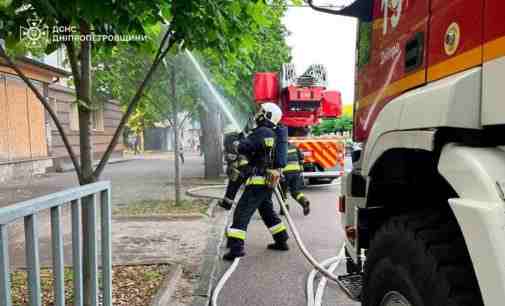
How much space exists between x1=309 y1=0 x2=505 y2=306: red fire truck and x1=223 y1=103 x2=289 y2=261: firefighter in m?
2.24

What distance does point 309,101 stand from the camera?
969cm

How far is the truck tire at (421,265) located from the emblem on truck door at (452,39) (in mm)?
614

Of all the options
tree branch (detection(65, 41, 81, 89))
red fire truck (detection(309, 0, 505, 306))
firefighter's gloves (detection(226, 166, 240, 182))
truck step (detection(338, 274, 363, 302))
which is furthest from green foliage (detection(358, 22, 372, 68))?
firefighter's gloves (detection(226, 166, 240, 182))

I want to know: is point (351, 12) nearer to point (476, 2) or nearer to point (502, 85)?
point (476, 2)

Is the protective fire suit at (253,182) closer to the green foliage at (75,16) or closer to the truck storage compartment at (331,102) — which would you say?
the green foliage at (75,16)

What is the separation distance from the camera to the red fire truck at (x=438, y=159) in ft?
3.91

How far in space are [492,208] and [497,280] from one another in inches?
7.2

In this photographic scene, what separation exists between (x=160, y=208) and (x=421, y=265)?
6222 mm

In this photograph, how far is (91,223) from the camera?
2.34m

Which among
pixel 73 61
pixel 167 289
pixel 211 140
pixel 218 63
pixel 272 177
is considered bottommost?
pixel 167 289

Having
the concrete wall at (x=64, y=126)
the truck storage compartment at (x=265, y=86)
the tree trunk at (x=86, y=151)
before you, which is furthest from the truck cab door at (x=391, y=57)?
the concrete wall at (x=64, y=126)

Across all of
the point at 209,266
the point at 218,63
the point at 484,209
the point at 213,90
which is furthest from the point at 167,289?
the point at 213,90

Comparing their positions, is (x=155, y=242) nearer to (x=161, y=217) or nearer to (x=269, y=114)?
(x=161, y=217)

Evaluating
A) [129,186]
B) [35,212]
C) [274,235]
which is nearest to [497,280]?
[35,212]
